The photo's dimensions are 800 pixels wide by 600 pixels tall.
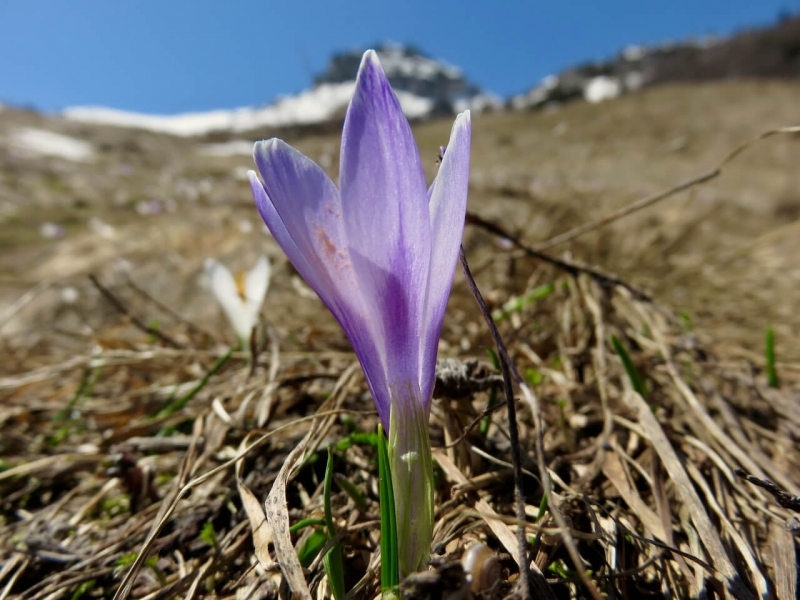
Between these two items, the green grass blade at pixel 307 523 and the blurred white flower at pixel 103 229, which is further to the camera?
the blurred white flower at pixel 103 229

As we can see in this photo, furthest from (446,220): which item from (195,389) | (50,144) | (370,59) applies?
(50,144)

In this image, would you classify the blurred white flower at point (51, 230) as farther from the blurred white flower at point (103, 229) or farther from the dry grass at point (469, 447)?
the dry grass at point (469, 447)

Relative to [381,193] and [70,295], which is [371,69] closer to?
[381,193]

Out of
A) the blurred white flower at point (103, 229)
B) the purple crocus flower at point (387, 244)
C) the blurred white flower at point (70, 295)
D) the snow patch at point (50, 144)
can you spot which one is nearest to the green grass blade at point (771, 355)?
the purple crocus flower at point (387, 244)

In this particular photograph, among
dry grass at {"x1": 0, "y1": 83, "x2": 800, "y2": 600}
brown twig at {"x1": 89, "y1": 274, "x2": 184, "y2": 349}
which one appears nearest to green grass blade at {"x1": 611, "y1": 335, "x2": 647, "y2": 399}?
dry grass at {"x1": 0, "y1": 83, "x2": 800, "y2": 600}

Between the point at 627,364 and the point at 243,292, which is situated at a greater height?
the point at 243,292

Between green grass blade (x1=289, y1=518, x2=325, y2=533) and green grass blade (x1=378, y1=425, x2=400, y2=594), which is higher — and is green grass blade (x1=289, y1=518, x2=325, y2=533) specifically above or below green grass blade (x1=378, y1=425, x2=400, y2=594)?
above

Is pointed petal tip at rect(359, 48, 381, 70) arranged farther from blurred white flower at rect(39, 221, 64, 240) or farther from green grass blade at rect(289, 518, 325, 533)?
blurred white flower at rect(39, 221, 64, 240)
